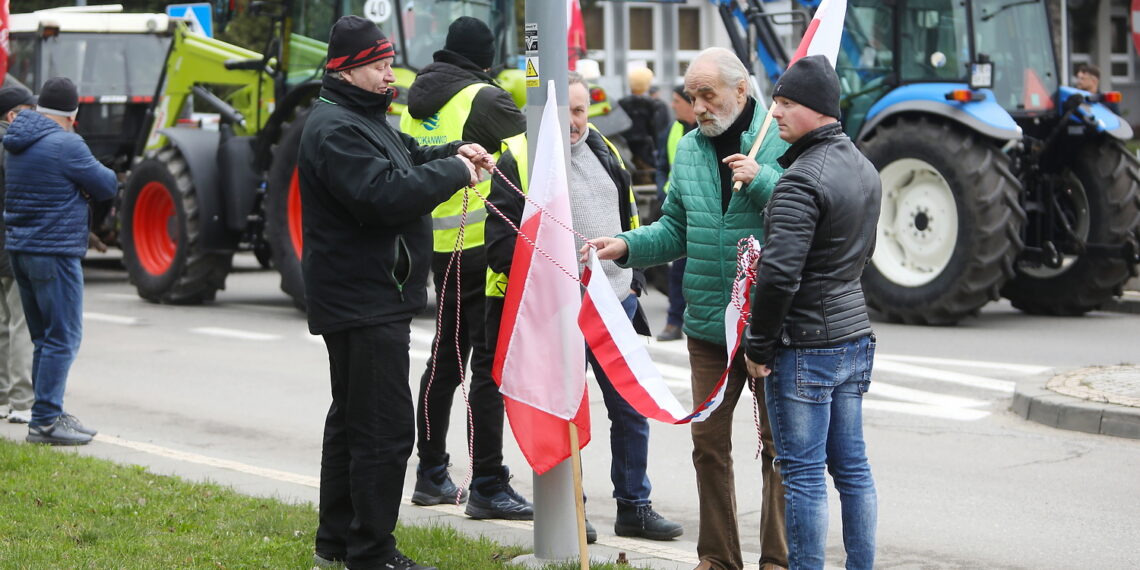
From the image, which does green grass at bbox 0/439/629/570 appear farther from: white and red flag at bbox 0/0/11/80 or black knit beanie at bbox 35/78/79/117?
white and red flag at bbox 0/0/11/80

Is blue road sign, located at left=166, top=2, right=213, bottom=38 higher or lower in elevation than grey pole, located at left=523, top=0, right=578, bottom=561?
higher

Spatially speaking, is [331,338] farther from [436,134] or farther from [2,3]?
[2,3]

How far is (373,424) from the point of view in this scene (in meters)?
5.35

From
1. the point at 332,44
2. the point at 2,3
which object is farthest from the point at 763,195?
the point at 2,3

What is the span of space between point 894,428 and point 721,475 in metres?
3.42

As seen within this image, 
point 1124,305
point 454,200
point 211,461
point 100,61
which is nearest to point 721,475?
point 454,200

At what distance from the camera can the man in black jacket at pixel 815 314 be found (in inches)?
183

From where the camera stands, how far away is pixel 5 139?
8.06m

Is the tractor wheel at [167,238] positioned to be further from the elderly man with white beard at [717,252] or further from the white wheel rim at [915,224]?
the elderly man with white beard at [717,252]

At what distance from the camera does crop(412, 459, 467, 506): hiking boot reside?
680cm

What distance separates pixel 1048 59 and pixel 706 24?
25.8 metres

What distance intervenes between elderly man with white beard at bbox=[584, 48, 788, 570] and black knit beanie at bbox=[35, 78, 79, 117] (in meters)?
3.83

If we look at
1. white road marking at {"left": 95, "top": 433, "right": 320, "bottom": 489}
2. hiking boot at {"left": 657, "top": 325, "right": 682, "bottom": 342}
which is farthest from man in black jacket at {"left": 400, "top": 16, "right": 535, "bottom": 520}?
hiking boot at {"left": 657, "top": 325, "right": 682, "bottom": 342}

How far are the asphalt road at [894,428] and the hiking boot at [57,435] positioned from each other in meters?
0.31
